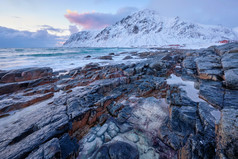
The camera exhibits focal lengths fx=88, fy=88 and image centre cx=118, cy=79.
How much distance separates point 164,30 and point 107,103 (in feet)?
392

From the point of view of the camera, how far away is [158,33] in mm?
95500

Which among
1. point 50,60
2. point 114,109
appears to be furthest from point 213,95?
point 50,60

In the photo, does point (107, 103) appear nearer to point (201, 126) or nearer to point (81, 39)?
point (201, 126)

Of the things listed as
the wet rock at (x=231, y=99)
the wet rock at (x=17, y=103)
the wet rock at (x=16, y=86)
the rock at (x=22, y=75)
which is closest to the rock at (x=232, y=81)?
the wet rock at (x=231, y=99)

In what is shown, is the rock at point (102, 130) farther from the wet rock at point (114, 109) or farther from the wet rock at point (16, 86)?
the wet rock at point (16, 86)

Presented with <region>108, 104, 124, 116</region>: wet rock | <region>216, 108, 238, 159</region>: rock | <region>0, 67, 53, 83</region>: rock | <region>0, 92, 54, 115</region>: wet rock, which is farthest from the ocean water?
<region>216, 108, 238, 159</region>: rock

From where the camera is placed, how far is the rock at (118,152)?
93.2 inches

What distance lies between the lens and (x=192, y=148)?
2.09 m

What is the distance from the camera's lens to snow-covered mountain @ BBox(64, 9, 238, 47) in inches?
3100

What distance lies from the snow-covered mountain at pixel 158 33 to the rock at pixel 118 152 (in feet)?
278

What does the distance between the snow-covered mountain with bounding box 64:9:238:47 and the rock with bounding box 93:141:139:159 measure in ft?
278

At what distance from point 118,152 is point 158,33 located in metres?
115

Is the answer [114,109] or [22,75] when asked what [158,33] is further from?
[114,109]

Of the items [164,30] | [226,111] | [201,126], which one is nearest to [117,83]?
[201,126]
